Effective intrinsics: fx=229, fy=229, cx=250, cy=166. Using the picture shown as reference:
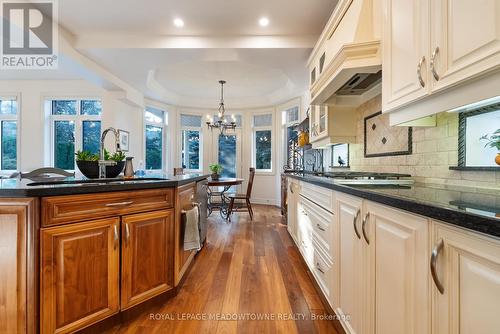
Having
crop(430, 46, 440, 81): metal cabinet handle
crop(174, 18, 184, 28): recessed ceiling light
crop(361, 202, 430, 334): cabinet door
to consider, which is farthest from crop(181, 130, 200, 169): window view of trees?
crop(430, 46, 440, 81): metal cabinet handle

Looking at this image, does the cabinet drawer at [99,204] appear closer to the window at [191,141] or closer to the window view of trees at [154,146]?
the window view of trees at [154,146]

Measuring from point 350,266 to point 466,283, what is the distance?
71cm

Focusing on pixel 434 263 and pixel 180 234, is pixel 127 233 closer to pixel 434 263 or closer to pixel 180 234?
pixel 180 234

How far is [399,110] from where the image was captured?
1.36m

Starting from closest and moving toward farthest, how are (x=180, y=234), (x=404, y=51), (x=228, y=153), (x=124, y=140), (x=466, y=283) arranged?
(x=466, y=283), (x=404, y=51), (x=180, y=234), (x=124, y=140), (x=228, y=153)

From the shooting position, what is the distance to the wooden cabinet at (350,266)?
46.8 inches

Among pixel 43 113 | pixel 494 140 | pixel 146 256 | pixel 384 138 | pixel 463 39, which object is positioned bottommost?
pixel 146 256

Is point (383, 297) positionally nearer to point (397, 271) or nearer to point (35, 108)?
point (397, 271)

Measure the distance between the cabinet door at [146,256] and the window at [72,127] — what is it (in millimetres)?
4451

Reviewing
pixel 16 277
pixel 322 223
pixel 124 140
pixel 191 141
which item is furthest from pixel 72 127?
pixel 322 223

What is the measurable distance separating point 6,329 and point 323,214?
1.95m

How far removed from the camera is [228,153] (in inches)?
266

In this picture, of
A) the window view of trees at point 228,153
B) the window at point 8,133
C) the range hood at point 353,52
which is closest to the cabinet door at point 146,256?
the range hood at point 353,52

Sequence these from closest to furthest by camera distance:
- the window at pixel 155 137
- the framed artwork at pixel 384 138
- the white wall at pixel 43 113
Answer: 1. the framed artwork at pixel 384 138
2. the white wall at pixel 43 113
3. the window at pixel 155 137
